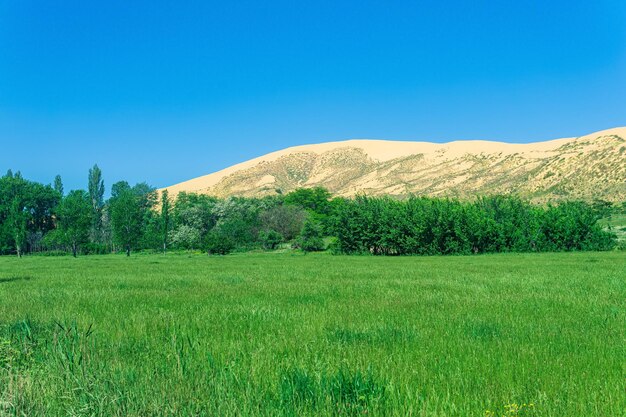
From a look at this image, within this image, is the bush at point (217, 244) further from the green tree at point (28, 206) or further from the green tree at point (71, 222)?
the green tree at point (28, 206)

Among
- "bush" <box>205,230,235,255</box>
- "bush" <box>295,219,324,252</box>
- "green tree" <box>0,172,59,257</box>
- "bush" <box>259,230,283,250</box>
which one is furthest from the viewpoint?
"green tree" <box>0,172,59,257</box>

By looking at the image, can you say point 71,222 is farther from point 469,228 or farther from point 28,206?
point 469,228

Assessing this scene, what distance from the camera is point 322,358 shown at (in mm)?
6059

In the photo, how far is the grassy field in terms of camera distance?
4.39 meters

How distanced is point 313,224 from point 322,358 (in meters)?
63.8

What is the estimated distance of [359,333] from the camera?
7859 mm

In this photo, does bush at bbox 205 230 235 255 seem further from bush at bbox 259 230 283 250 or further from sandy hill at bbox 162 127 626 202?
sandy hill at bbox 162 127 626 202

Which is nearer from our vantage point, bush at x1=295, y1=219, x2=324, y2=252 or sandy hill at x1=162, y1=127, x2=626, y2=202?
bush at x1=295, y1=219, x2=324, y2=252

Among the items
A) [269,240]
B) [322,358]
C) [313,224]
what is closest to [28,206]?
[269,240]

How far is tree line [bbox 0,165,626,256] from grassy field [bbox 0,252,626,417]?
40802 mm

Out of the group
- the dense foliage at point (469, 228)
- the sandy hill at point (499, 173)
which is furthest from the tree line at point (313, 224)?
the sandy hill at point (499, 173)

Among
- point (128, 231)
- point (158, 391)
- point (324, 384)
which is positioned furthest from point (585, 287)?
point (128, 231)

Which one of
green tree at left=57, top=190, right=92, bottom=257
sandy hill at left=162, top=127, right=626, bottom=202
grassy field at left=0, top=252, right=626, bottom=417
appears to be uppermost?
sandy hill at left=162, top=127, right=626, bottom=202

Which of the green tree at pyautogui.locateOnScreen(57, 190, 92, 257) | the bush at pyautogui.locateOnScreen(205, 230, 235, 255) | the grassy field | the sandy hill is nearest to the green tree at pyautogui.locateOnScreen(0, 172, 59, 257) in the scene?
the green tree at pyautogui.locateOnScreen(57, 190, 92, 257)
